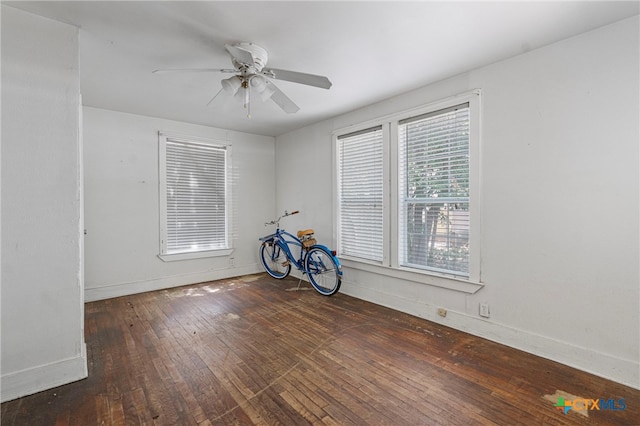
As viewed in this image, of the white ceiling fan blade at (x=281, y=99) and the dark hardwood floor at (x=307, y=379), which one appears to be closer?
the dark hardwood floor at (x=307, y=379)

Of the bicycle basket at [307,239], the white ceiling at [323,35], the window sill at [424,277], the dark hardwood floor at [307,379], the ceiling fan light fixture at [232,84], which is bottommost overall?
the dark hardwood floor at [307,379]

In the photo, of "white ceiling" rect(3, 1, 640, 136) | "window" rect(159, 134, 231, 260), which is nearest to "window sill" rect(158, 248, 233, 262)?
"window" rect(159, 134, 231, 260)

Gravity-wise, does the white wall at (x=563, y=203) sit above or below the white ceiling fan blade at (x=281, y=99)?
below

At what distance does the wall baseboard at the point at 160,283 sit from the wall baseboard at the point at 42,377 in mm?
2040

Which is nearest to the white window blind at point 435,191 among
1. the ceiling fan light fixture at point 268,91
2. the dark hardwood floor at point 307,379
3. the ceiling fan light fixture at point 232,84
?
the dark hardwood floor at point 307,379

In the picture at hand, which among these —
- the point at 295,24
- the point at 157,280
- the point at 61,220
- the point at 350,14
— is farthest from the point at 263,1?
the point at 157,280

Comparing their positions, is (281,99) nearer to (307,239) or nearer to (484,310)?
(307,239)

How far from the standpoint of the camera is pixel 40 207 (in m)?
1.95

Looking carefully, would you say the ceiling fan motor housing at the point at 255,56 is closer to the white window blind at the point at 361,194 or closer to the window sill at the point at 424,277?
the white window blind at the point at 361,194

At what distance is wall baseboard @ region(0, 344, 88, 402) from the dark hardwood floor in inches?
2.1

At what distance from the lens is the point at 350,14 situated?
75.1 inches

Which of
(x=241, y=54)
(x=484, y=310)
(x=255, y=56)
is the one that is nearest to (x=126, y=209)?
(x=255, y=56)

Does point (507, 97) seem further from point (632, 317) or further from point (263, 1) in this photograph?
point (263, 1)

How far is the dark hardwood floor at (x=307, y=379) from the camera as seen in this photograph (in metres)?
1.70
